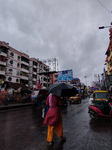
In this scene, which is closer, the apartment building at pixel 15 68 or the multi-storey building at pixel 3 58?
the multi-storey building at pixel 3 58

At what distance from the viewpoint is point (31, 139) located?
4.30m

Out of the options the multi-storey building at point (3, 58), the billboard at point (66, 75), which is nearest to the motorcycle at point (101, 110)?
the billboard at point (66, 75)

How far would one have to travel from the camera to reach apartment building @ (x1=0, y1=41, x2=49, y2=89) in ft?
112

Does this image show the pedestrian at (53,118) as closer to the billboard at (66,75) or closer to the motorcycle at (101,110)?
the motorcycle at (101,110)

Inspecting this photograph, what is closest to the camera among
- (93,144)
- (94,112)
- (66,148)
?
(66,148)

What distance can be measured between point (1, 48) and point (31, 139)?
34921mm

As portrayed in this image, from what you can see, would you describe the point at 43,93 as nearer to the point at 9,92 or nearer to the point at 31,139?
the point at 31,139

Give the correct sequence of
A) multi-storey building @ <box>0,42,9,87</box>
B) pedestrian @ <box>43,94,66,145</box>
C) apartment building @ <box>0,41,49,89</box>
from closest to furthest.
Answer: pedestrian @ <box>43,94,66,145</box>
multi-storey building @ <box>0,42,9,87</box>
apartment building @ <box>0,41,49,89</box>

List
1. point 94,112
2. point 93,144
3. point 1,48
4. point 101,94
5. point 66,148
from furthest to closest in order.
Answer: point 1,48
point 101,94
point 94,112
point 93,144
point 66,148

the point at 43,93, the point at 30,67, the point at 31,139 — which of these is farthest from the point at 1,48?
the point at 31,139

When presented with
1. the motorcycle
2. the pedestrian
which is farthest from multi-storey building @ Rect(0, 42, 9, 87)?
the pedestrian

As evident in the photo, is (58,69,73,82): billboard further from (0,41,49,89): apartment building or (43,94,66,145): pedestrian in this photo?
(43,94,66,145): pedestrian

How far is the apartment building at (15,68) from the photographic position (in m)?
34.1

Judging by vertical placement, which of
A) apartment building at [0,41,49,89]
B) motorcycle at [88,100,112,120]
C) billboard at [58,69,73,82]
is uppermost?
apartment building at [0,41,49,89]
